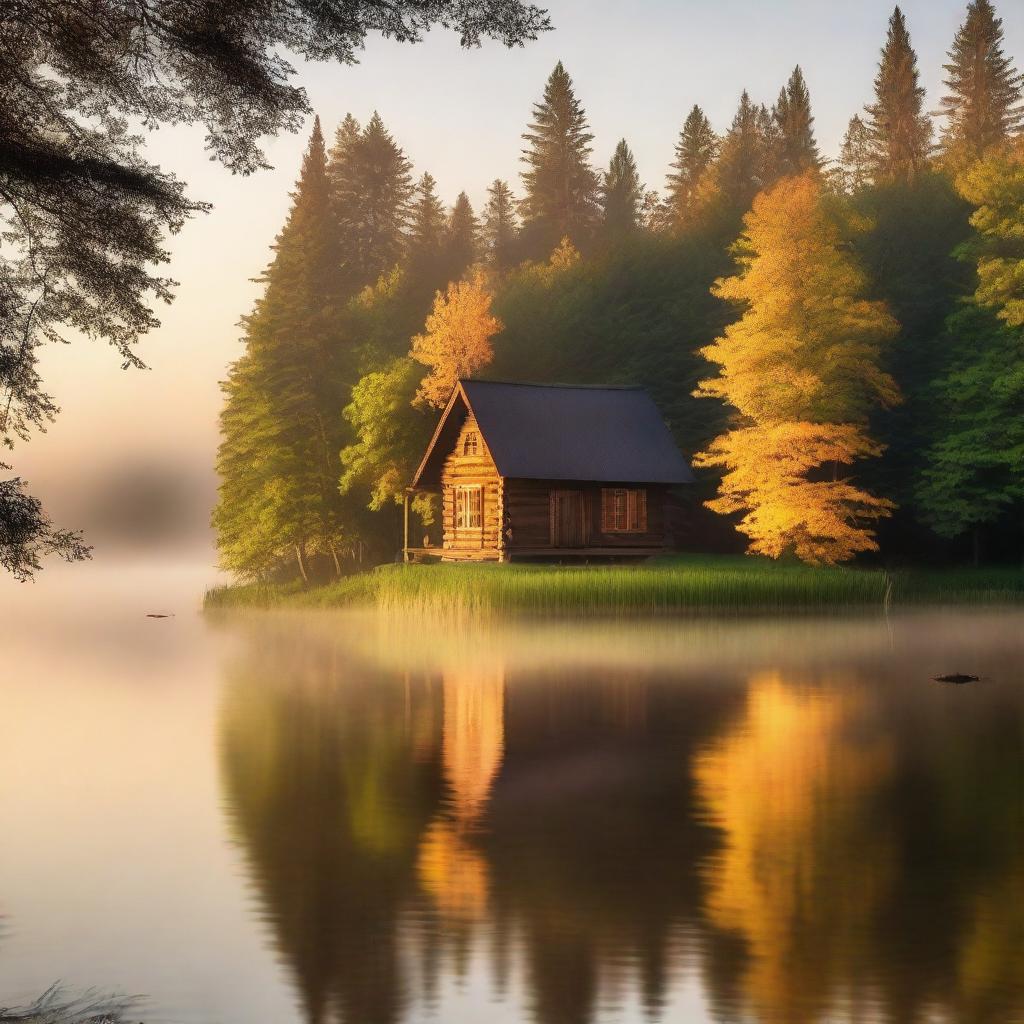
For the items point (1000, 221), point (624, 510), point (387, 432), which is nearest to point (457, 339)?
point (387, 432)

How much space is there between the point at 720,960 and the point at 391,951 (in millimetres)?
2107

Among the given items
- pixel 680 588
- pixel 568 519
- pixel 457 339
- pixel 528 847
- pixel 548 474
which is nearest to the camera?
pixel 528 847

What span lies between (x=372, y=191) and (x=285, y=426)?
40.3 metres

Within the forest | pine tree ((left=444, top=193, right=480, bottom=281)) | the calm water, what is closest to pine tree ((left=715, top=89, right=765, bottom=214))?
the forest

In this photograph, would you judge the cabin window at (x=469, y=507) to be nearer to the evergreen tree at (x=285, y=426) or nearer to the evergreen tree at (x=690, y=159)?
the evergreen tree at (x=285, y=426)

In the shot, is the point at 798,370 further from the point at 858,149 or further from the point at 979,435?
the point at 858,149

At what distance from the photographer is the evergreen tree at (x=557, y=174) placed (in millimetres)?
95812

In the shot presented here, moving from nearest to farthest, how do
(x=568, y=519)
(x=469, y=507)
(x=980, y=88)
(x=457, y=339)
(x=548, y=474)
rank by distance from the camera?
1. (x=548, y=474)
2. (x=568, y=519)
3. (x=469, y=507)
4. (x=457, y=339)
5. (x=980, y=88)

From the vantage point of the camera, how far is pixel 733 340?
150 feet

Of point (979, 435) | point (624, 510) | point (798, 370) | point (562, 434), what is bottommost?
point (624, 510)

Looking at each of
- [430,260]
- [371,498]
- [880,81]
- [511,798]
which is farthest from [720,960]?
[880,81]

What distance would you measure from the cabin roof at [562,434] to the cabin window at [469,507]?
151 centimetres

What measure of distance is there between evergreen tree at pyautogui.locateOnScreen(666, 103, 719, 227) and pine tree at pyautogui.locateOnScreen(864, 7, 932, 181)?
12176 mm

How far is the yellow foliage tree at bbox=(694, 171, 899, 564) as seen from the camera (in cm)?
4359
